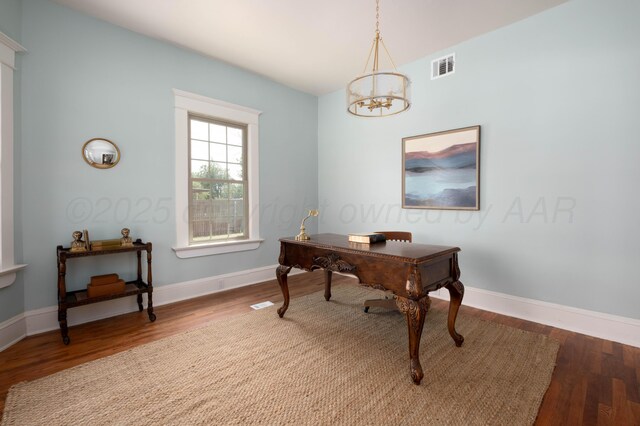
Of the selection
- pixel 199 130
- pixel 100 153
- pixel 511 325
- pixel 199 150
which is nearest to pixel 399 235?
pixel 511 325

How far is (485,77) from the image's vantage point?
3457 millimetres

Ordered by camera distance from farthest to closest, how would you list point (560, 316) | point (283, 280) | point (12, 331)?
point (283, 280) < point (560, 316) < point (12, 331)

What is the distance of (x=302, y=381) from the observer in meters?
2.03

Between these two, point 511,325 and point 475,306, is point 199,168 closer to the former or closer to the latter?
point 475,306

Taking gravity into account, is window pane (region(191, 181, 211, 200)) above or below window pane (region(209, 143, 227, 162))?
below

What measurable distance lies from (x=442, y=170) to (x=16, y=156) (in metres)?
4.52

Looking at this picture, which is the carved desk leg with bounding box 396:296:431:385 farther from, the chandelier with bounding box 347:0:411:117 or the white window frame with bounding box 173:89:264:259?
the white window frame with bounding box 173:89:264:259

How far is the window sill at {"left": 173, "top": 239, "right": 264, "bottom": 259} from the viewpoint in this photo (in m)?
3.78

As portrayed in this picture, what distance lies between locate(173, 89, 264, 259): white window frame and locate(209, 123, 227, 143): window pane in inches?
5.1

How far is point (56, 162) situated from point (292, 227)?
319 cm

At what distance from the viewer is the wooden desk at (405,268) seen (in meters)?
2.00

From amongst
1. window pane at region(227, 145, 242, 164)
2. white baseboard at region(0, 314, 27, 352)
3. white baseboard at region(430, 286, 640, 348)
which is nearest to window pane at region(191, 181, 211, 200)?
window pane at region(227, 145, 242, 164)

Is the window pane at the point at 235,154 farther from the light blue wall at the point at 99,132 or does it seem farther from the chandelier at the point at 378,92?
the chandelier at the point at 378,92

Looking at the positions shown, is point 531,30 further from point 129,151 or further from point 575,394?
point 129,151
